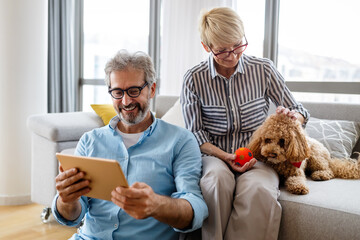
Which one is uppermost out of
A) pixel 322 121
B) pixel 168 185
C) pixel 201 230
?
pixel 322 121

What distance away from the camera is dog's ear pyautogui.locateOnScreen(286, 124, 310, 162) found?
5.28 feet

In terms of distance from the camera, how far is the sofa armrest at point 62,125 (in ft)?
8.25

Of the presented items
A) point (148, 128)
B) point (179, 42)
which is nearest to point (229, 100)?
point (148, 128)

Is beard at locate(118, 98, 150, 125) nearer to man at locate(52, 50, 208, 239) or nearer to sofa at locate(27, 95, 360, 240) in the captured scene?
man at locate(52, 50, 208, 239)

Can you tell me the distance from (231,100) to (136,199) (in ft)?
2.91

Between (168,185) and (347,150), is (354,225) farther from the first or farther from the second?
(347,150)

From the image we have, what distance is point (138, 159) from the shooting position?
1400 millimetres

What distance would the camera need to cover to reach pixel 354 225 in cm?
132

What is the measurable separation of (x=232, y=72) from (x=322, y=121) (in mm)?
731

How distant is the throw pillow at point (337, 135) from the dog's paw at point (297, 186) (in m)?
0.57

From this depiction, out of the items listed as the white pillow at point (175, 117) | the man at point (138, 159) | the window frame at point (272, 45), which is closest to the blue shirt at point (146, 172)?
the man at point (138, 159)

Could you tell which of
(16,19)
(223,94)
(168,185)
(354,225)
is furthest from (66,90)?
(354,225)

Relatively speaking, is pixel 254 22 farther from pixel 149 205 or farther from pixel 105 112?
pixel 149 205

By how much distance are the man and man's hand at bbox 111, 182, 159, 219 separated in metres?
0.16
